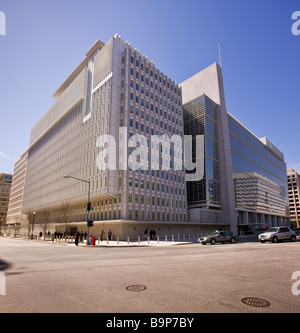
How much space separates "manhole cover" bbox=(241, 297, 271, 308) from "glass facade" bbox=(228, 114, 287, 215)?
242 ft

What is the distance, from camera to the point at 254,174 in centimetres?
9394

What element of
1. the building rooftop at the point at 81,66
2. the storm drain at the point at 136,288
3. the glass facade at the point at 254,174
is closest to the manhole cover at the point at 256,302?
the storm drain at the point at 136,288

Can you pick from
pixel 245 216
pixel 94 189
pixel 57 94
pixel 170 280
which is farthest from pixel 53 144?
pixel 170 280

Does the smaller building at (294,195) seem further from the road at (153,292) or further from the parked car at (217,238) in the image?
the road at (153,292)

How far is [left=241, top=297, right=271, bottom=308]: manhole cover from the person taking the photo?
15.0 ft

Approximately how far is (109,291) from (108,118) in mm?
45611

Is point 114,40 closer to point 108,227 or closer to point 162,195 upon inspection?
point 162,195

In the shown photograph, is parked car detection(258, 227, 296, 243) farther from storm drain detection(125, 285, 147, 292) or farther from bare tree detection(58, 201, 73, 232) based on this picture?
bare tree detection(58, 201, 73, 232)

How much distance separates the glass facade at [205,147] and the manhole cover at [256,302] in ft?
188

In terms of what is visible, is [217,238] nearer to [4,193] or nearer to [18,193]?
[18,193]

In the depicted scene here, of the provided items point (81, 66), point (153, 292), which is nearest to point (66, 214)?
point (81, 66)

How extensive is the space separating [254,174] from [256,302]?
97579mm

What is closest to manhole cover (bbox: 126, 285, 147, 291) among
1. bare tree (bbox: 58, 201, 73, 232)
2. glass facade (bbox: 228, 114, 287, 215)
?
bare tree (bbox: 58, 201, 73, 232)

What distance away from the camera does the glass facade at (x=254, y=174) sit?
79.6m
